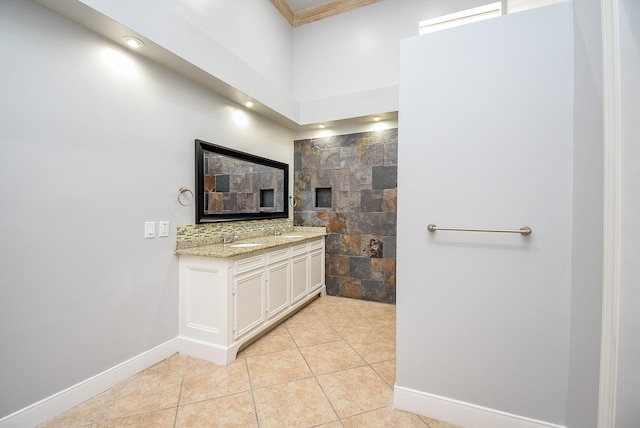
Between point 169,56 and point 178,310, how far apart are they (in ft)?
6.64

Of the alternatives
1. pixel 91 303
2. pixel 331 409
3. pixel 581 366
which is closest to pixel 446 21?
pixel 581 366

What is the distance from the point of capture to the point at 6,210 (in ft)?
4.53

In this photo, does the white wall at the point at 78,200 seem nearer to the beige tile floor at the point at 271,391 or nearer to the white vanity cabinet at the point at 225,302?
the white vanity cabinet at the point at 225,302

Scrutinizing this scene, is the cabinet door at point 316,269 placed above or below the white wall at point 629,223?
below

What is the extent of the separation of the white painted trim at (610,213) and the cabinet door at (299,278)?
2401mm

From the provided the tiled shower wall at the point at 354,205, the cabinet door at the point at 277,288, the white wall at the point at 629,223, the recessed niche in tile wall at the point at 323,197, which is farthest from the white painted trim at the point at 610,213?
the recessed niche in tile wall at the point at 323,197

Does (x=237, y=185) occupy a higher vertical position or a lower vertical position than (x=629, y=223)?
higher

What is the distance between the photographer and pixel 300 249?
3.14m

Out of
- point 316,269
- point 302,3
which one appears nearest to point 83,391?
point 316,269

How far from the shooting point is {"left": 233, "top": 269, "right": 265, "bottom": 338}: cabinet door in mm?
2150

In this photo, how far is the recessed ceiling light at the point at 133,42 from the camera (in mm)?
1779

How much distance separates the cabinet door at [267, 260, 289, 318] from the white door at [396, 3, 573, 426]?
1.37 m

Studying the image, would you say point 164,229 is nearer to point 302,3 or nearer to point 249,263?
point 249,263

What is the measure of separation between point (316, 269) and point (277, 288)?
92 cm
